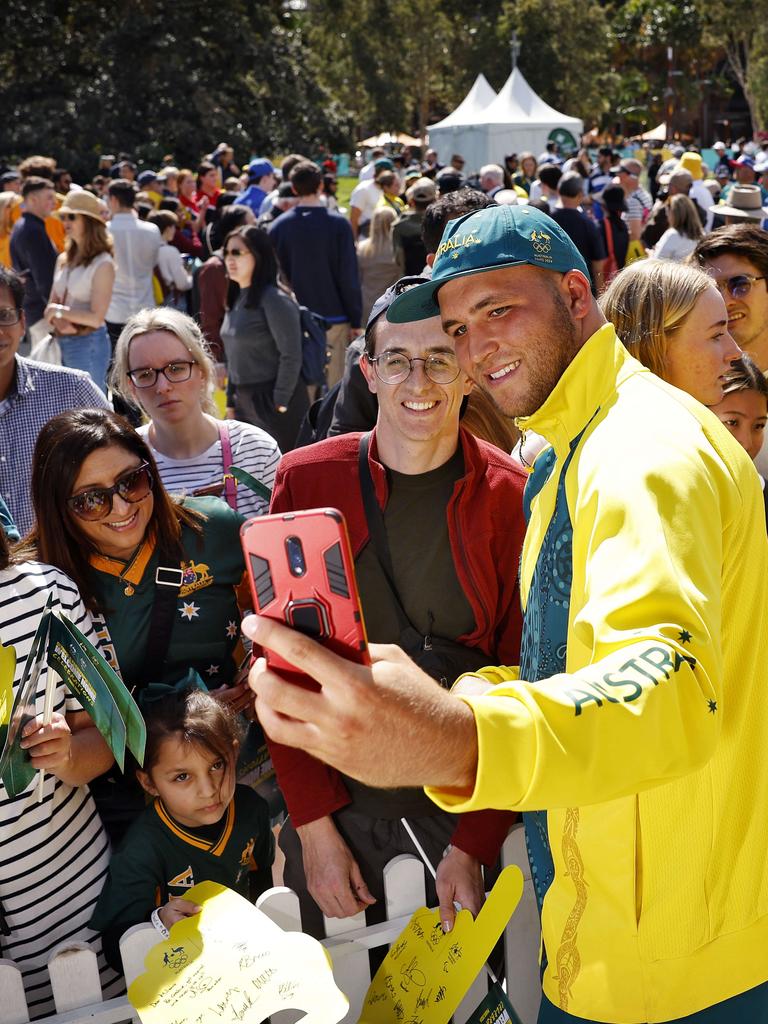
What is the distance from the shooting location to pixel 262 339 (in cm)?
617

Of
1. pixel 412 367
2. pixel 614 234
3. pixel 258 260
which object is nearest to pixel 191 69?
pixel 614 234

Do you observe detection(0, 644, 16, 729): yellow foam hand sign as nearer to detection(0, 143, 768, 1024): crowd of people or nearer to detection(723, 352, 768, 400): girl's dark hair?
detection(0, 143, 768, 1024): crowd of people

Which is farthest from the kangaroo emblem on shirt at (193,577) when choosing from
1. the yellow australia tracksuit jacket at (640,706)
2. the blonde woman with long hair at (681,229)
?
the blonde woman with long hair at (681,229)

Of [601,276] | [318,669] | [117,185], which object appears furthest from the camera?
[601,276]

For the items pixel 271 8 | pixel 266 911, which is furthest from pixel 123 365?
pixel 271 8

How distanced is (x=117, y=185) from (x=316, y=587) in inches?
348

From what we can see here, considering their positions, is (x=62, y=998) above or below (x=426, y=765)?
below

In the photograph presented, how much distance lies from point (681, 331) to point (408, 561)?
3.38ft

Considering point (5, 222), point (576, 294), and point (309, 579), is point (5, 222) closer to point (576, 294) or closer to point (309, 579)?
point (576, 294)

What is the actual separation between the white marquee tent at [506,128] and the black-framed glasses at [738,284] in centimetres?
2755

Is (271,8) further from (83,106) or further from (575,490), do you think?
(575,490)

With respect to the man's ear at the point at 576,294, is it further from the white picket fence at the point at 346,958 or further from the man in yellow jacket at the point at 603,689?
the white picket fence at the point at 346,958

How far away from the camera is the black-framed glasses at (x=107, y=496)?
2746mm

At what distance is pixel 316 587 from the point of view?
117 centimetres
